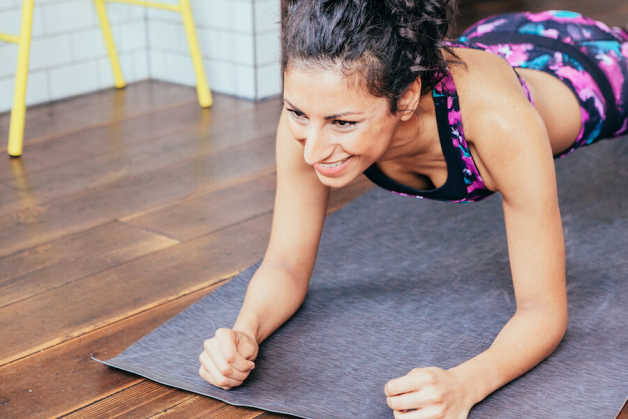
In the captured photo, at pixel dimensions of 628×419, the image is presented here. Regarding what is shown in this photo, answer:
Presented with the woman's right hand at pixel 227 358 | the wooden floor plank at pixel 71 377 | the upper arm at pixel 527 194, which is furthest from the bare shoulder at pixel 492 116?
the wooden floor plank at pixel 71 377

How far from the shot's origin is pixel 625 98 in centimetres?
167

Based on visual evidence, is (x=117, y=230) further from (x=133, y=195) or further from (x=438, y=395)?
(x=438, y=395)

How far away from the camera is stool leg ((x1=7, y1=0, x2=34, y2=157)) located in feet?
7.22

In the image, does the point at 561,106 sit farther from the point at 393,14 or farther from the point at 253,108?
the point at 253,108

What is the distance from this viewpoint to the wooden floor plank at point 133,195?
5.96 feet

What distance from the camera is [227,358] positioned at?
118 centimetres

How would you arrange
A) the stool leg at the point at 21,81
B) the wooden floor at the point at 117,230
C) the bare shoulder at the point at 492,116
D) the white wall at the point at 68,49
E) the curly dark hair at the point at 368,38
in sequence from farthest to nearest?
the white wall at the point at 68,49 → the stool leg at the point at 21,81 → the wooden floor at the point at 117,230 → the bare shoulder at the point at 492,116 → the curly dark hair at the point at 368,38

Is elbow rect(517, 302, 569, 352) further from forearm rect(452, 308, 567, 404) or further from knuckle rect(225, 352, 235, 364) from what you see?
knuckle rect(225, 352, 235, 364)

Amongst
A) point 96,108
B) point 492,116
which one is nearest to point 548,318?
point 492,116

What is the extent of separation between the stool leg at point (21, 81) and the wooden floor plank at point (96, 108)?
0.09 meters

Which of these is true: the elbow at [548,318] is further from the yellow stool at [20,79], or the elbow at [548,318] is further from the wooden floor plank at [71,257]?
the yellow stool at [20,79]

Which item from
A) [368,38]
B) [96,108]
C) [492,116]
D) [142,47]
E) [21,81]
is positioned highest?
[368,38]

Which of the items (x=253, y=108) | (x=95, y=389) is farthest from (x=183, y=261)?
(x=253, y=108)

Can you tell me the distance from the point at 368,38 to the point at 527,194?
33 cm
